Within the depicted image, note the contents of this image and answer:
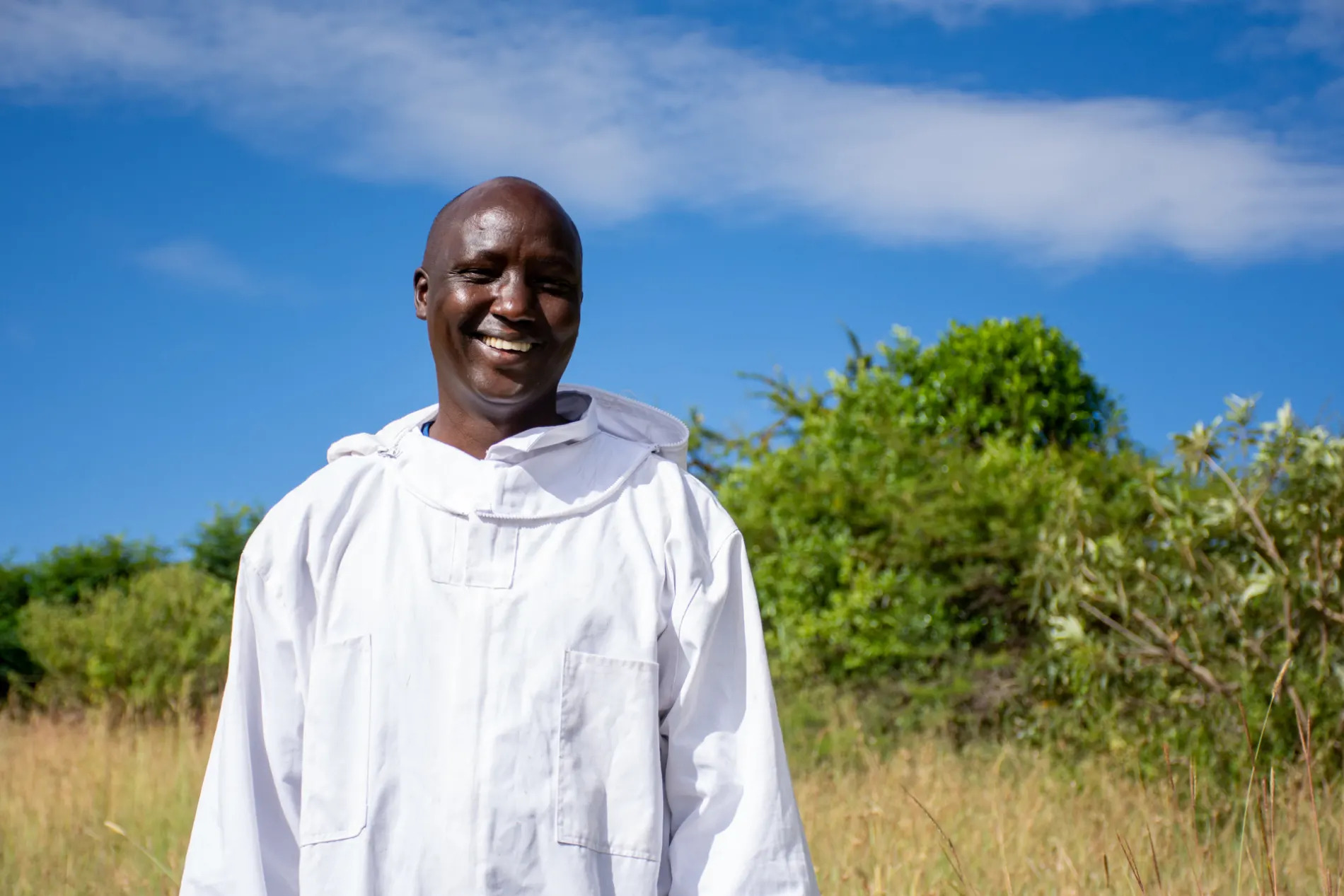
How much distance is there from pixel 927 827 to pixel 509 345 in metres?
3.77

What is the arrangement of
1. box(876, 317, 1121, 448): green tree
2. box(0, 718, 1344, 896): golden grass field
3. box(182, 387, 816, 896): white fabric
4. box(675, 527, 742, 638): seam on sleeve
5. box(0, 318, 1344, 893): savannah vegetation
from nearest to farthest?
box(182, 387, 816, 896): white fabric < box(675, 527, 742, 638): seam on sleeve < box(0, 718, 1344, 896): golden grass field < box(0, 318, 1344, 893): savannah vegetation < box(876, 317, 1121, 448): green tree

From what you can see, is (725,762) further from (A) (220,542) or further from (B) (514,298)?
(A) (220,542)

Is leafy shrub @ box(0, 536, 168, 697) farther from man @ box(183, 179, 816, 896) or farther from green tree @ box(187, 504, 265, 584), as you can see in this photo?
man @ box(183, 179, 816, 896)

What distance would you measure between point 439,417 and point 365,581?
375 millimetres

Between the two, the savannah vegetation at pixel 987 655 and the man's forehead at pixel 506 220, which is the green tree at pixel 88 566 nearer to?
the savannah vegetation at pixel 987 655

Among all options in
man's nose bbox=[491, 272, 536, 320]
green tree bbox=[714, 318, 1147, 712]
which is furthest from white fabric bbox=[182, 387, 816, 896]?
green tree bbox=[714, 318, 1147, 712]

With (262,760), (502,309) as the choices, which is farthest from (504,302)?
(262,760)

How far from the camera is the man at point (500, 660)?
205 cm

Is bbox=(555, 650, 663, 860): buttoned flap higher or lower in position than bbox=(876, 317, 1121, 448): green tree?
lower

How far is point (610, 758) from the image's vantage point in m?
2.10

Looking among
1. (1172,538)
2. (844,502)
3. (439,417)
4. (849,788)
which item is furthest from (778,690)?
(439,417)

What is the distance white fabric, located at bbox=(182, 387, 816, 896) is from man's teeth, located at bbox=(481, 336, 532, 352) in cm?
17

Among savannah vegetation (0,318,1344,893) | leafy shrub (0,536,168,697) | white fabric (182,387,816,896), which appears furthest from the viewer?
leafy shrub (0,536,168,697)

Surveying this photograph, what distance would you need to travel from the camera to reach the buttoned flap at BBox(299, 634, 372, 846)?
2.09m
